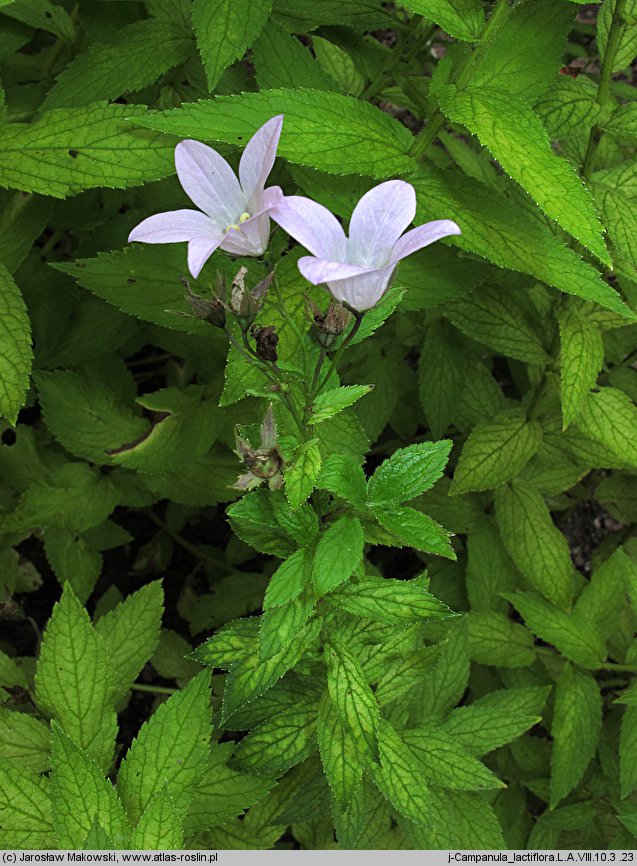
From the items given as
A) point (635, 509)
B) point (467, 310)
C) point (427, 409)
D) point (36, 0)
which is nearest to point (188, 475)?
point (427, 409)

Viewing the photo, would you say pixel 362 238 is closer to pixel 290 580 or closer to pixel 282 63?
pixel 290 580

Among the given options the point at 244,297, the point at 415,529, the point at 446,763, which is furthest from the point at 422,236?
the point at 446,763

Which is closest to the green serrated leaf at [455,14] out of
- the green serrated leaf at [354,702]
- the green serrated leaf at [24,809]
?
the green serrated leaf at [354,702]

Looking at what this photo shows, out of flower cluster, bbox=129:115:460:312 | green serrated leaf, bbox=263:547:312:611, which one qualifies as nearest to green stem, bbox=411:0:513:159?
flower cluster, bbox=129:115:460:312

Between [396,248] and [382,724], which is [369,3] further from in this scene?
[382,724]

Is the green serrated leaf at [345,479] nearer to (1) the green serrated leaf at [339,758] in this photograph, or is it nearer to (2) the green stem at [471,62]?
(1) the green serrated leaf at [339,758]

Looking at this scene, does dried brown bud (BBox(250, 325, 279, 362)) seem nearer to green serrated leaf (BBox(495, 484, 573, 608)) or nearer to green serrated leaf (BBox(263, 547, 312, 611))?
green serrated leaf (BBox(263, 547, 312, 611))
